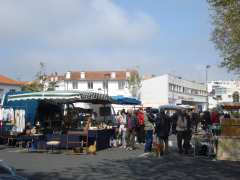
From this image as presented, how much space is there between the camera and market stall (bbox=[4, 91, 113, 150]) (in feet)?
65.8

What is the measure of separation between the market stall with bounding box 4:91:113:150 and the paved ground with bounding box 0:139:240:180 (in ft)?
4.57

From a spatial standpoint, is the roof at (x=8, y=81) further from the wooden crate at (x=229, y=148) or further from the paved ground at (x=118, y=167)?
the wooden crate at (x=229, y=148)

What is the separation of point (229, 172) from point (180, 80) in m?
88.7

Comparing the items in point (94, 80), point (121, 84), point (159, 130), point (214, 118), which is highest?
point (94, 80)

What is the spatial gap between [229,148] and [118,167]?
15.0ft

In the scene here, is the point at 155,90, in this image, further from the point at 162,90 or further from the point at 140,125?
the point at 140,125

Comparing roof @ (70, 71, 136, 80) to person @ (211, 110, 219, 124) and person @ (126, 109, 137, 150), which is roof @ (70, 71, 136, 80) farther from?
person @ (126, 109, 137, 150)

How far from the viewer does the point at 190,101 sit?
346ft

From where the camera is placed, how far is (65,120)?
23906mm

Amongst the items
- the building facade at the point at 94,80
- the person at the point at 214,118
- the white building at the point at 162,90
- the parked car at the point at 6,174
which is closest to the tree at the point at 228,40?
the person at the point at 214,118

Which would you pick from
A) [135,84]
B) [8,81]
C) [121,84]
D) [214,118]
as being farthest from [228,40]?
[121,84]

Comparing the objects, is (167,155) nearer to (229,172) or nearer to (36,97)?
(229,172)


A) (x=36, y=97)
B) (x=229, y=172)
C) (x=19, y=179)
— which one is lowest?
(x=229, y=172)

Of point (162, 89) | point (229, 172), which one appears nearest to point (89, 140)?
point (229, 172)
